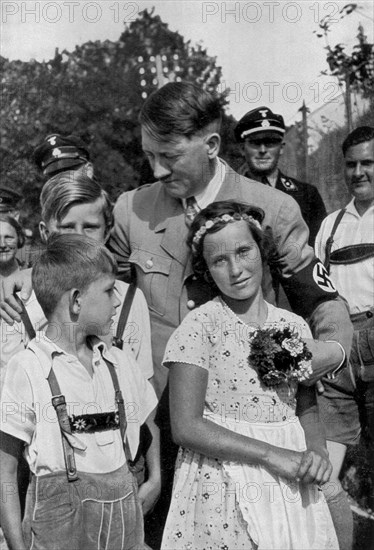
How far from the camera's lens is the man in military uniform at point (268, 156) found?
13.8 feet

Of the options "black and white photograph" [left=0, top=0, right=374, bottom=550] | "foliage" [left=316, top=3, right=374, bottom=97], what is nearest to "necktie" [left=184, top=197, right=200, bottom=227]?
"black and white photograph" [left=0, top=0, right=374, bottom=550]

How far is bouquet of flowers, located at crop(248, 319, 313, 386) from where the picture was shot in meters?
3.13

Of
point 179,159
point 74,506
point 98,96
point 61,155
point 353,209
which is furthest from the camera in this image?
point 98,96

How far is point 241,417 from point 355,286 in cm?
132

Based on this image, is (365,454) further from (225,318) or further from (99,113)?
(99,113)

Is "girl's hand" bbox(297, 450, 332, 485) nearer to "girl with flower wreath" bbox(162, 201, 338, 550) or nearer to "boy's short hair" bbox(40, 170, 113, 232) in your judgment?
"girl with flower wreath" bbox(162, 201, 338, 550)

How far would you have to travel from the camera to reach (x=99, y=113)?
459 cm

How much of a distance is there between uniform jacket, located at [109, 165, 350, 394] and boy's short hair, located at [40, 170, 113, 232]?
17cm

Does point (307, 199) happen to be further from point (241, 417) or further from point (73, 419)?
point (73, 419)

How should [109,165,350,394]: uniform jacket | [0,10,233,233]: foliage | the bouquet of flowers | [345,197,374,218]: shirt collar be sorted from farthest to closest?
[0,10,233,233]: foliage, [345,197,374,218]: shirt collar, [109,165,350,394]: uniform jacket, the bouquet of flowers

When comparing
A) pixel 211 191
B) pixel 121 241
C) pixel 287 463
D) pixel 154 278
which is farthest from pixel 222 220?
pixel 287 463

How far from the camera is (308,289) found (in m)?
3.48

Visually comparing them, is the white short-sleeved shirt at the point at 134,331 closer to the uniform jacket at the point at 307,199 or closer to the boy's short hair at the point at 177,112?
the boy's short hair at the point at 177,112

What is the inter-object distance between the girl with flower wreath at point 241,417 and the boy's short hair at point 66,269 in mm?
409
